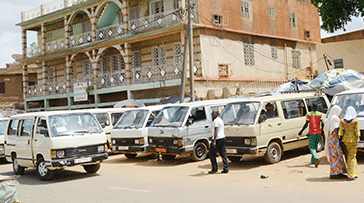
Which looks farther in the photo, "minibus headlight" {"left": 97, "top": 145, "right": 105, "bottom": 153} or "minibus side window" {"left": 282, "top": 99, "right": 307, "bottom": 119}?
"minibus side window" {"left": 282, "top": 99, "right": 307, "bottom": 119}

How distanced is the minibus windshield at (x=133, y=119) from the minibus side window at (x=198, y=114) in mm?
2235

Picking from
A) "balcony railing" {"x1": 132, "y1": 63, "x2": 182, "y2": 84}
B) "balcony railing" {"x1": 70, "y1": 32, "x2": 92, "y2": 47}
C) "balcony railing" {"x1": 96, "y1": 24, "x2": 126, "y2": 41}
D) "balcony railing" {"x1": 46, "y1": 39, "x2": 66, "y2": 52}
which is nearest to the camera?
"balcony railing" {"x1": 132, "y1": 63, "x2": 182, "y2": 84}

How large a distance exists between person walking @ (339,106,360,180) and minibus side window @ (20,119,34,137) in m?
8.65

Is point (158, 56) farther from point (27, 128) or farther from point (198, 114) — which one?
point (27, 128)

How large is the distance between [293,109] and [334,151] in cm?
439

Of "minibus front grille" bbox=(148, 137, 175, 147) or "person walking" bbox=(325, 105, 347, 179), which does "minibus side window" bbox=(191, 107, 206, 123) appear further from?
"person walking" bbox=(325, 105, 347, 179)

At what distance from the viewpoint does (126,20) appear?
102 feet

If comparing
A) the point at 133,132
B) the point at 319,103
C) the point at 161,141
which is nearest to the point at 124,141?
the point at 133,132

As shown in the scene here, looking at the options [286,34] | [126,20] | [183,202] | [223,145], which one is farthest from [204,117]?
[286,34]

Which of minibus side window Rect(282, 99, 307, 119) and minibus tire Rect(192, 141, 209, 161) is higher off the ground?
minibus side window Rect(282, 99, 307, 119)

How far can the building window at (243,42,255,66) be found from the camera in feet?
99.6

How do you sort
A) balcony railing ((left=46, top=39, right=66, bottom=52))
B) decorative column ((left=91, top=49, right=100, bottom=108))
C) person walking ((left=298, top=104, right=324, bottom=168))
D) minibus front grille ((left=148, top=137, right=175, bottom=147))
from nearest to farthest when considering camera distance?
person walking ((left=298, top=104, right=324, bottom=168))
minibus front grille ((left=148, top=137, right=175, bottom=147))
decorative column ((left=91, top=49, right=100, bottom=108))
balcony railing ((left=46, top=39, right=66, bottom=52))

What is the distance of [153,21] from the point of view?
1155 inches

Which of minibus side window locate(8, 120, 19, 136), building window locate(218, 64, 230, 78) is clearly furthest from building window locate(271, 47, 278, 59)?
minibus side window locate(8, 120, 19, 136)
